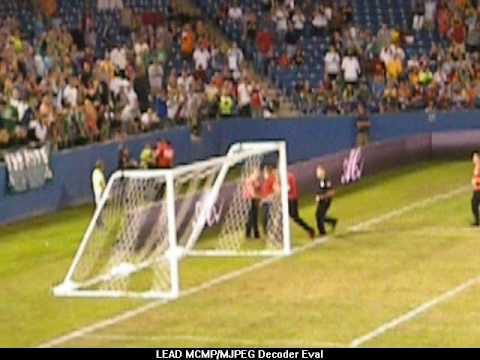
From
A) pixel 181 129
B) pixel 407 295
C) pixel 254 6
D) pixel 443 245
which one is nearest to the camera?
pixel 407 295

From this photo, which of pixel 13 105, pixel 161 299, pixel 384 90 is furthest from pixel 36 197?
pixel 384 90

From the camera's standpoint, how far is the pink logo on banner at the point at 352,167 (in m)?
35.9

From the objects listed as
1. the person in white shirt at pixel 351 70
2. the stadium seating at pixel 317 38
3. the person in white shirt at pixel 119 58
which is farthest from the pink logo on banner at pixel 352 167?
the person in white shirt at pixel 119 58

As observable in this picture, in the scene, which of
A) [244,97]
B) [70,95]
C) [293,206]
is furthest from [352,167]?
[293,206]

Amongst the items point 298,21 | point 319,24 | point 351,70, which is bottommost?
point 351,70

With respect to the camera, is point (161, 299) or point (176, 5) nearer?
point (161, 299)

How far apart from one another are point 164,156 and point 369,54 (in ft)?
33.9

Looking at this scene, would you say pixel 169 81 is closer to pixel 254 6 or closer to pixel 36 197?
pixel 254 6

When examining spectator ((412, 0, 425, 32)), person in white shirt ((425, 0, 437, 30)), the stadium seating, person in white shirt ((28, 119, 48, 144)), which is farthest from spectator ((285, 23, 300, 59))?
person in white shirt ((28, 119, 48, 144))

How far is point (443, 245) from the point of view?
28188 millimetres

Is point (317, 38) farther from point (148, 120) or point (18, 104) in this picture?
point (18, 104)

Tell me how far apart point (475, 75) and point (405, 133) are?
2.79 m

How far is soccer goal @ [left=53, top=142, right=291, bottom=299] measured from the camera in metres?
24.5

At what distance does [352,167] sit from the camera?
3634cm
